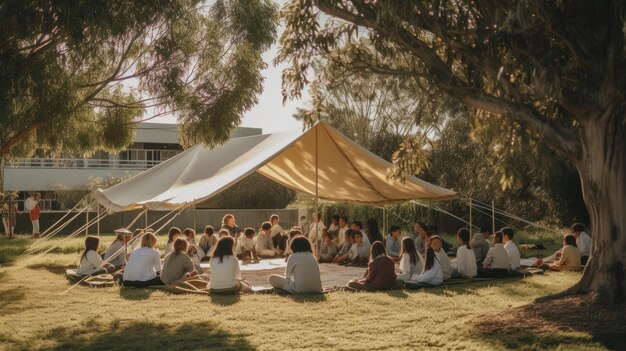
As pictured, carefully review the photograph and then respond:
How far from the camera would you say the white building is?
3344 centimetres

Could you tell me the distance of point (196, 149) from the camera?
15.3 meters

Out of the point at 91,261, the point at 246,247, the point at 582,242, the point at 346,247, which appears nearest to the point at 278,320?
the point at 91,261

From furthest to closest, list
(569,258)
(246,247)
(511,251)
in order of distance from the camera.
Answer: (246,247), (569,258), (511,251)

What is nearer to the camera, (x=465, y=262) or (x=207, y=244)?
(x=465, y=262)

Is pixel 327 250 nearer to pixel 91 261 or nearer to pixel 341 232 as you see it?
pixel 341 232

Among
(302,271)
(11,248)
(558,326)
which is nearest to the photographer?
(558,326)

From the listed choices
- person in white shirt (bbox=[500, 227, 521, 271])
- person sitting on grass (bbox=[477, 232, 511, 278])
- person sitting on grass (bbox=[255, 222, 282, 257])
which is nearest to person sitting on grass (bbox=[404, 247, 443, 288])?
person sitting on grass (bbox=[477, 232, 511, 278])

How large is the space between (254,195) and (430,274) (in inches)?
902

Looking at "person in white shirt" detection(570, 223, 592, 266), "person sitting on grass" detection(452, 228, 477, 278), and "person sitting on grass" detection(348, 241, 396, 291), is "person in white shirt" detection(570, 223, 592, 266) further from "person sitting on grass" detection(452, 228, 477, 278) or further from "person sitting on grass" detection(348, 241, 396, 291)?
Answer: "person sitting on grass" detection(348, 241, 396, 291)

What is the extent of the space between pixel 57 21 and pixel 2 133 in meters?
3.55

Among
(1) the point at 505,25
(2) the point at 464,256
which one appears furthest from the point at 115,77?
(1) the point at 505,25

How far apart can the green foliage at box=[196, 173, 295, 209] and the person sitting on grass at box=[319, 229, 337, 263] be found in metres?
17.7

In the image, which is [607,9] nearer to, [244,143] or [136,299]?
[136,299]

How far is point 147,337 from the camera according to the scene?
7.23 m
